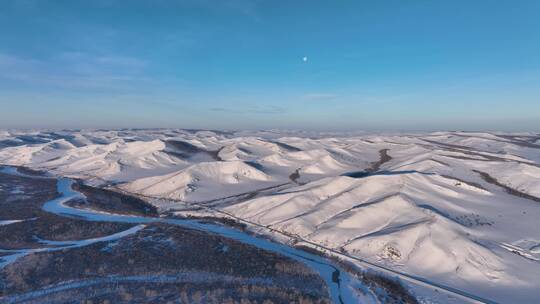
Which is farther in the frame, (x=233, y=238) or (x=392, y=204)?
(x=392, y=204)

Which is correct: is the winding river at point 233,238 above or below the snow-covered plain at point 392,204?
below

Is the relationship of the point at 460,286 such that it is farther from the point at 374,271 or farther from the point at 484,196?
the point at 484,196

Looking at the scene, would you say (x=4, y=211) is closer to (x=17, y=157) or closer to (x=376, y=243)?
(x=376, y=243)

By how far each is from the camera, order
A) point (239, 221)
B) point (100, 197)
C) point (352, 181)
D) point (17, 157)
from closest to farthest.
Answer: point (239, 221) → point (352, 181) → point (100, 197) → point (17, 157)

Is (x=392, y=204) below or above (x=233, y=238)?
above

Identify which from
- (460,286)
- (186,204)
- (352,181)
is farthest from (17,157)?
(460,286)

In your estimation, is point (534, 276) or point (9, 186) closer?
point (534, 276)

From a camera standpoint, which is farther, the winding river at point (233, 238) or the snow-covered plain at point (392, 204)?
the snow-covered plain at point (392, 204)

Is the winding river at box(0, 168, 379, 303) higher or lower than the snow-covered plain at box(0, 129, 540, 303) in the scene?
lower

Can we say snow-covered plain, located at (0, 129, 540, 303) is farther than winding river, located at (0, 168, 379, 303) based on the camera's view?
Yes

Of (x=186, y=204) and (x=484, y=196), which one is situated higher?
(x=484, y=196)

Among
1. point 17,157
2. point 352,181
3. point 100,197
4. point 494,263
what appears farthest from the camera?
point 17,157
